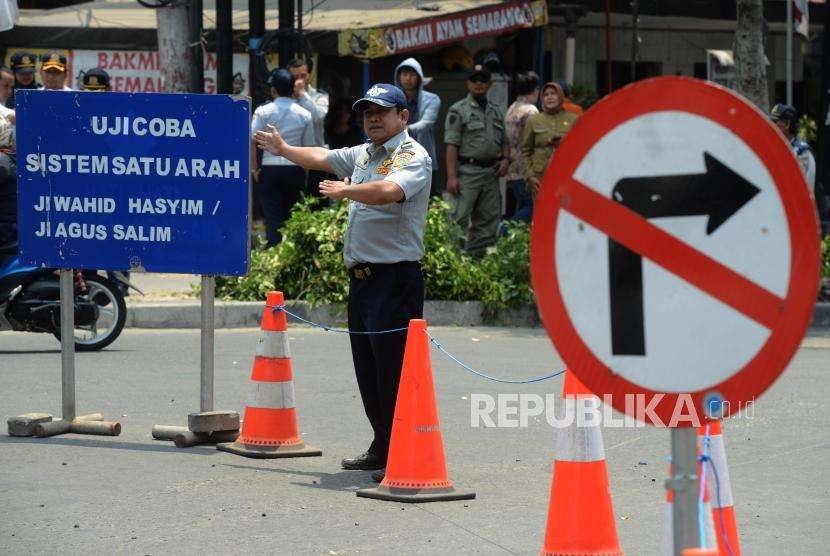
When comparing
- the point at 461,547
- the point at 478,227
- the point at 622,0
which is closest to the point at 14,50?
the point at 478,227

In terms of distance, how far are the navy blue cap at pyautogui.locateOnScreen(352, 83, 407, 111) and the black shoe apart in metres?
1.64

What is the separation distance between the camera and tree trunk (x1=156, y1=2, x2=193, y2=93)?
1524cm

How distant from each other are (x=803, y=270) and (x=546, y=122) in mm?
11824

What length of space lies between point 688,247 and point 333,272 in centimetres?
954

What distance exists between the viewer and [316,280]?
12.5 meters

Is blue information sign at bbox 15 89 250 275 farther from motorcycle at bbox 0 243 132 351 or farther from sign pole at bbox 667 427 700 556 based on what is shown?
sign pole at bbox 667 427 700 556

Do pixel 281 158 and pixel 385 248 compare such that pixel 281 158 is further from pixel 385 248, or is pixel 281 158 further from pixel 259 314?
pixel 385 248

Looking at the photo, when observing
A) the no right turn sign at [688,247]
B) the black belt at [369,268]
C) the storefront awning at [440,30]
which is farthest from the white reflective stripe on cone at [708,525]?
the storefront awning at [440,30]

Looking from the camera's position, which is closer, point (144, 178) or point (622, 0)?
point (144, 178)

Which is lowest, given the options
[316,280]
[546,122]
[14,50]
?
[316,280]

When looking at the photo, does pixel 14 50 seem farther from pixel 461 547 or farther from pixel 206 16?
pixel 461 547

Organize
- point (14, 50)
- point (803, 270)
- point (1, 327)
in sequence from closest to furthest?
1. point (803, 270)
2. point (1, 327)
3. point (14, 50)

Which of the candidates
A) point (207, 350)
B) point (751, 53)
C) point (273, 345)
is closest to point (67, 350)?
point (207, 350)

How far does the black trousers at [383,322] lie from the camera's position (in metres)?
6.77
